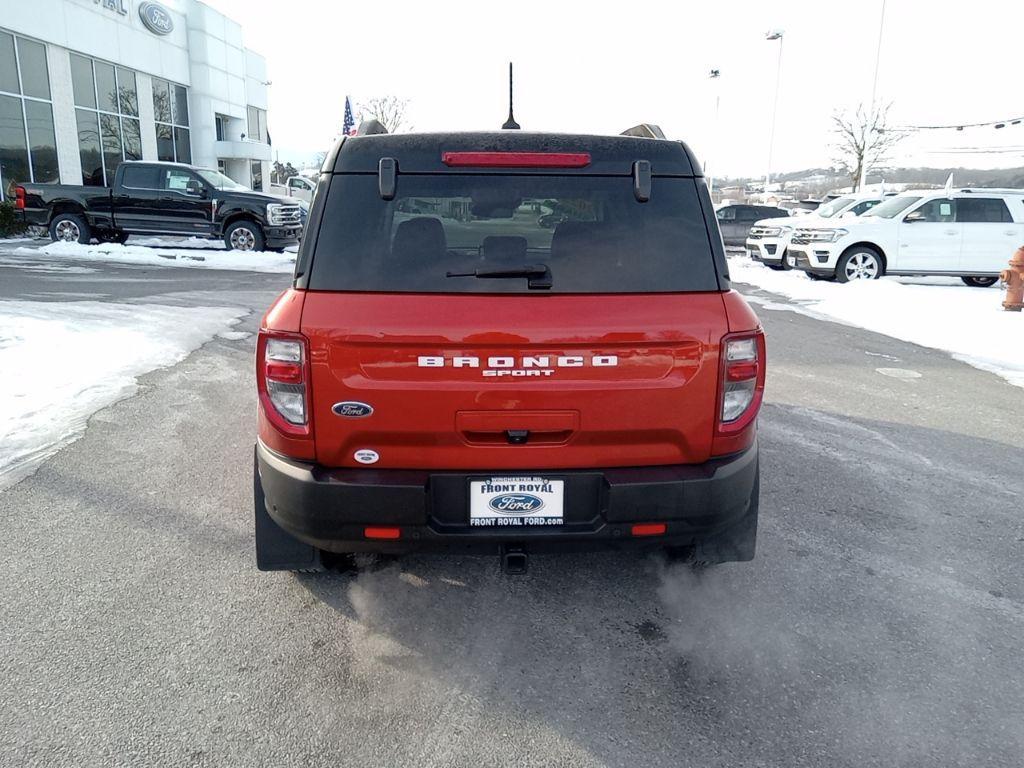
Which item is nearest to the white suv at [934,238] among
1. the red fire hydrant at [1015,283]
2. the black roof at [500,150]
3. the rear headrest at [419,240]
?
the red fire hydrant at [1015,283]

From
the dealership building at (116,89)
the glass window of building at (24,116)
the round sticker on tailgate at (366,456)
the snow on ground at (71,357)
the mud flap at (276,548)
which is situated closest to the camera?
the round sticker on tailgate at (366,456)

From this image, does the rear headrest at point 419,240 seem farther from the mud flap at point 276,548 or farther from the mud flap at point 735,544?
the mud flap at point 735,544

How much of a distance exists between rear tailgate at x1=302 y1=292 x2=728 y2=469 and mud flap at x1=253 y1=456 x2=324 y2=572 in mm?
544

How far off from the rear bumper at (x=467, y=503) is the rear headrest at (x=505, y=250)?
2.58ft

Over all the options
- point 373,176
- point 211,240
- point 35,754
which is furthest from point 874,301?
point 211,240

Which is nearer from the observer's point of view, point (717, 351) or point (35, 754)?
point (35, 754)

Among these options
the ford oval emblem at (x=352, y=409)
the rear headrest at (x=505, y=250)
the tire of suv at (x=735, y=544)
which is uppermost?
the rear headrest at (x=505, y=250)

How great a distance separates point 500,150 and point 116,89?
28.4 meters

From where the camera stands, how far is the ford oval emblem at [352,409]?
2.72 meters

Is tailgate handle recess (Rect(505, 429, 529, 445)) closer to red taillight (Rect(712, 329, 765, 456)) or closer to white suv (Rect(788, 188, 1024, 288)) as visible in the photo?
red taillight (Rect(712, 329, 765, 456))

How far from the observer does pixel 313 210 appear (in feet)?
9.39

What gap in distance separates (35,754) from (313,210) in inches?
79.1

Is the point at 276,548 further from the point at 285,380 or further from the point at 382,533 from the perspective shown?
the point at 285,380

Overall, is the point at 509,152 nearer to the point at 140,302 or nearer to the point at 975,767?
the point at 975,767
